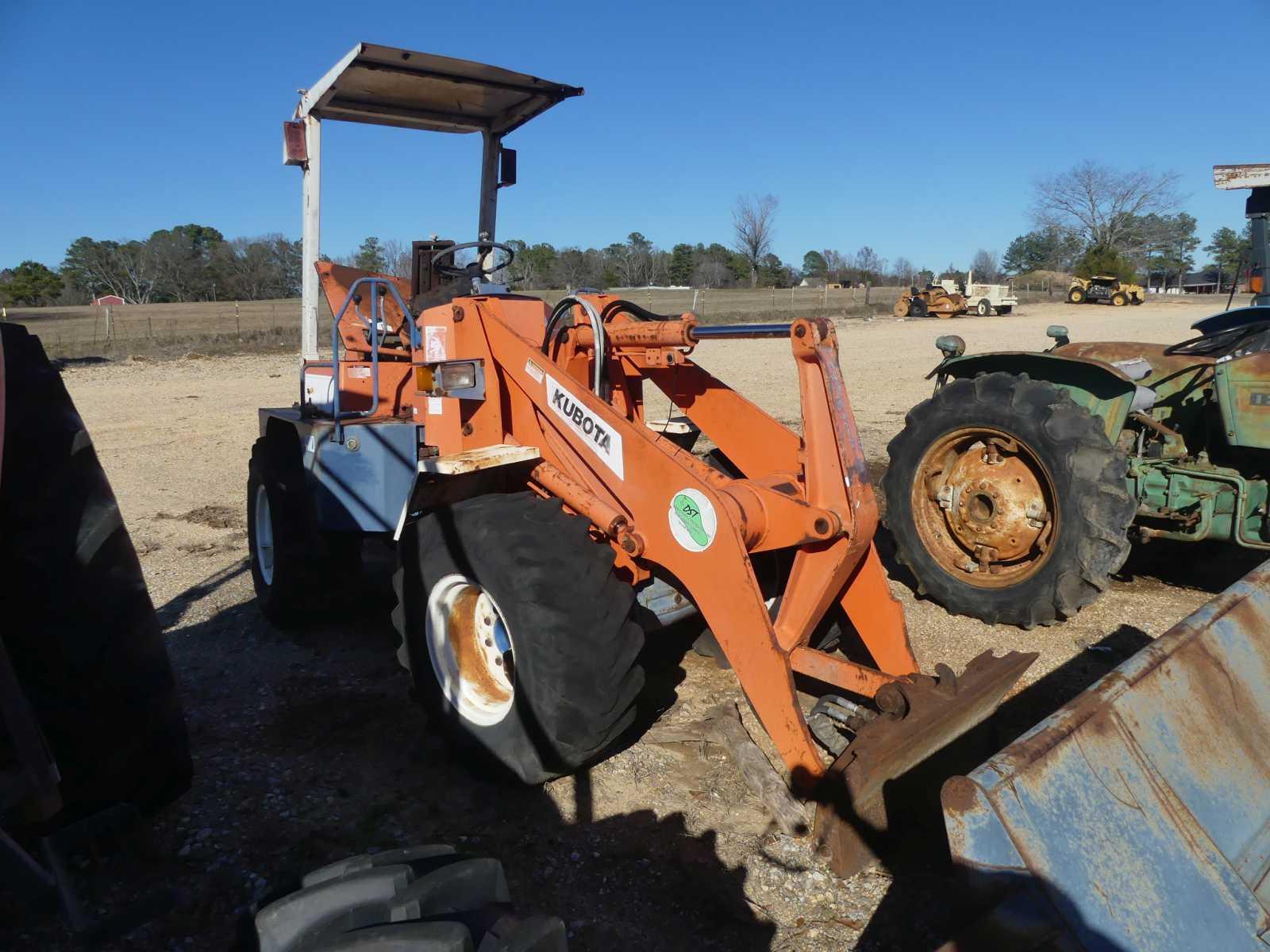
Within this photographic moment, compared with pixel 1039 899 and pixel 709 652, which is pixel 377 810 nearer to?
pixel 709 652

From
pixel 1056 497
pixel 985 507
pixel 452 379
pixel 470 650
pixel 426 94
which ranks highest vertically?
pixel 426 94

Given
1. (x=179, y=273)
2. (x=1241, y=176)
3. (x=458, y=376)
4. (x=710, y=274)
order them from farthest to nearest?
1. (x=710, y=274)
2. (x=179, y=273)
3. (x=1241, y=176)
4. (x=458, y=376)

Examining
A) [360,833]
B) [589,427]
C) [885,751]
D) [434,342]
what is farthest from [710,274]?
[885,751]

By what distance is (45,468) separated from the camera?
8.15 feet

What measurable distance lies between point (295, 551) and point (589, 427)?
7.16 feet

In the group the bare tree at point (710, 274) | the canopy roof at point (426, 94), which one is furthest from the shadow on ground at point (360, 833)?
the bare tree at point (710, 274)

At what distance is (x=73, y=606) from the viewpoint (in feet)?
8.11

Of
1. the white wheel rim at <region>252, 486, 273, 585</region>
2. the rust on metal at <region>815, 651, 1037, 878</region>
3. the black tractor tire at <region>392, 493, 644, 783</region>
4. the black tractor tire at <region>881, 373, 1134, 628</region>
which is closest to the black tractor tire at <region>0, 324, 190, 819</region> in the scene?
the black tractor tire at <region>392, 493, 644, 783</region>

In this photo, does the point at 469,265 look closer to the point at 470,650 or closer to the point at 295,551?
the point at 295,551

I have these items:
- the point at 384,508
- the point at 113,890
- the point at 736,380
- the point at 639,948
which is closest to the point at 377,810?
the point at 113,890

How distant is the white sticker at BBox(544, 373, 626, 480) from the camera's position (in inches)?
136

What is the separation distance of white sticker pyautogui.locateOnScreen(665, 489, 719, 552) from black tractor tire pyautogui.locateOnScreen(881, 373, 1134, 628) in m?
2.36

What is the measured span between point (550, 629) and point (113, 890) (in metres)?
1.53

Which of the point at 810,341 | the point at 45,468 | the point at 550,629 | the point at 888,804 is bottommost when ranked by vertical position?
the point at 888,804
